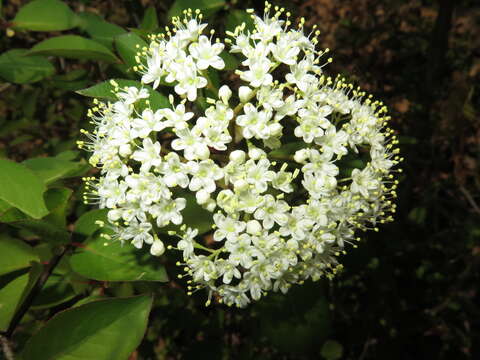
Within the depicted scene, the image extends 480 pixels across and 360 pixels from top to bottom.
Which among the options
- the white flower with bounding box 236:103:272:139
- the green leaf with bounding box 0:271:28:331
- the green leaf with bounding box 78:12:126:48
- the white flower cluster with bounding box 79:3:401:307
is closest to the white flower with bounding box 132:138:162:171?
the white flower cluster with bounding box 79:3:401:307

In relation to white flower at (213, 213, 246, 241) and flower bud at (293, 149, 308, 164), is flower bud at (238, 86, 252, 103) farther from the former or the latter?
white flower at (213, 213, 246, 241)

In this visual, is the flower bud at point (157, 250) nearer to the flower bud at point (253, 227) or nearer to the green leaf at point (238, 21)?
the flower bud at point (253, 227)

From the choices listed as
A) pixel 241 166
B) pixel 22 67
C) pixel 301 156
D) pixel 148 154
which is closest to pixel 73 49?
pixel 22 67

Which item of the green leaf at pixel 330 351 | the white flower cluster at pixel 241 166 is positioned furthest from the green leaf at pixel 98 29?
the green leaf at pixel 330 351

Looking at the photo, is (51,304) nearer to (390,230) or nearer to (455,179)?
(390,230)

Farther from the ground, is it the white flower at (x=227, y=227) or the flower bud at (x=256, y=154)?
the flower bud at (x=256, y=154)

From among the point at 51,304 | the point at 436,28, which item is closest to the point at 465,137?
the point at 436,28
